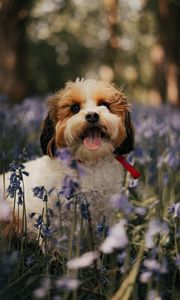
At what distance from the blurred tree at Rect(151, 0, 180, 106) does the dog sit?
1432 centimetres

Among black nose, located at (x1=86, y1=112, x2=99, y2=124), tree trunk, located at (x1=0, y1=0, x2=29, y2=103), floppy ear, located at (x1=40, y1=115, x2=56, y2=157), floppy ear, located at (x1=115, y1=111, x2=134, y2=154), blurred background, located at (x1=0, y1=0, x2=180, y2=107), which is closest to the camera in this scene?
black nose, located at (x1=86, y1=112, x2=99, y2=124)

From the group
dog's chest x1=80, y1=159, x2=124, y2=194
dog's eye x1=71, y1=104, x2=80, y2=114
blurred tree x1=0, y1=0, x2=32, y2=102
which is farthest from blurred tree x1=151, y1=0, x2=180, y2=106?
dog's eye x1=71, y1=104, x2=80, y2=114

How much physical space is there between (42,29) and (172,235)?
29743 mm

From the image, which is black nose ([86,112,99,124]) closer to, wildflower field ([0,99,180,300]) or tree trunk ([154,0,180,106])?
wildflower field ([0,99,180,300])

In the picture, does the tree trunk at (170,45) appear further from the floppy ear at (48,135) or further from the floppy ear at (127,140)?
the floppy ear at (48,135)

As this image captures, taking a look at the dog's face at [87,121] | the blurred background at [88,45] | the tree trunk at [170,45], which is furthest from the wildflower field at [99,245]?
the tree trunk at [170,45]

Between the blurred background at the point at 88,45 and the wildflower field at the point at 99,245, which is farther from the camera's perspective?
the blurred background at the point at 88,45

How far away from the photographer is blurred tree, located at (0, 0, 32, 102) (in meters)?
13.8

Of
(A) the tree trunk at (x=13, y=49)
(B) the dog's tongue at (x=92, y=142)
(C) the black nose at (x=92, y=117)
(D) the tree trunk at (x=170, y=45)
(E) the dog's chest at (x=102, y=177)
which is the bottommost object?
(E) the dog's chest at (x=102, y=177)

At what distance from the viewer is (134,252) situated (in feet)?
13.9

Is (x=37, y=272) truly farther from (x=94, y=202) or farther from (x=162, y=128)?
(x=162, y=128)

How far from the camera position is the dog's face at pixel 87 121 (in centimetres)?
401

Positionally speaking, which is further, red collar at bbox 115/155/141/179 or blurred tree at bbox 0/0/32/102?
blurred tree at bbox 0/0/32/102

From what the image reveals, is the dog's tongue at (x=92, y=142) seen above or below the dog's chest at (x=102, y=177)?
above
